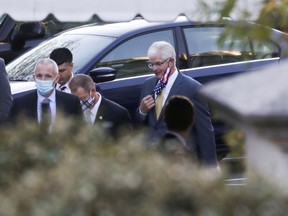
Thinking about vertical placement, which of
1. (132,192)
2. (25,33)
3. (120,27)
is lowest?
(25,33)

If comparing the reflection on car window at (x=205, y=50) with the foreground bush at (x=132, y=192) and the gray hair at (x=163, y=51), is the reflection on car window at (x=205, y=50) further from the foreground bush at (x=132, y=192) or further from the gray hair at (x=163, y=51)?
the foreground bush at (x=132, y=192)

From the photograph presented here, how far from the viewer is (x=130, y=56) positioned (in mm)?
11844

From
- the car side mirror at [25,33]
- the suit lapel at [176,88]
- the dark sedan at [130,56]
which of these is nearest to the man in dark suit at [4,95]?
the dark sedan at [130,56]

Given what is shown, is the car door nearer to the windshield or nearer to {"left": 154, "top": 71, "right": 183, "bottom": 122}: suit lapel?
the windshield

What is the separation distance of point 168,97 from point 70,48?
9.74ft

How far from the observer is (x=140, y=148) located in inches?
159

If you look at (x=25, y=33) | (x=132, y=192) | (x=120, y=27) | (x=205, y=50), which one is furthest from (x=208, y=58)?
(x=132, y=192)

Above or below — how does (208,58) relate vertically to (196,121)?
below

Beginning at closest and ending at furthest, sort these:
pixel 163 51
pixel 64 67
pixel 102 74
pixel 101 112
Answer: pixel 101 112 < pixel 163 51 < pixel 64 67 < pixel 102 74

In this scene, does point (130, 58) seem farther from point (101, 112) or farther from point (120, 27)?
point (101, 112)

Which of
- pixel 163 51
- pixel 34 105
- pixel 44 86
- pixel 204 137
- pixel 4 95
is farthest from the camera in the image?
pixel 4 95

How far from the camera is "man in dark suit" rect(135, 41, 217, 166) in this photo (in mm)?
8766

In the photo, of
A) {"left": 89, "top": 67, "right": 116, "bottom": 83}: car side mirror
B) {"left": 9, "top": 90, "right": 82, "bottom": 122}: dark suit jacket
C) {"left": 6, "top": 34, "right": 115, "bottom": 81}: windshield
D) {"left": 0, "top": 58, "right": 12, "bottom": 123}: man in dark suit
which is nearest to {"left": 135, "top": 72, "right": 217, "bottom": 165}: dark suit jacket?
{"left": 9, "top": 90, "right": 82, "bottom": 122}: dark suit jacket

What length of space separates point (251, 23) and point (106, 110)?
436 cm
